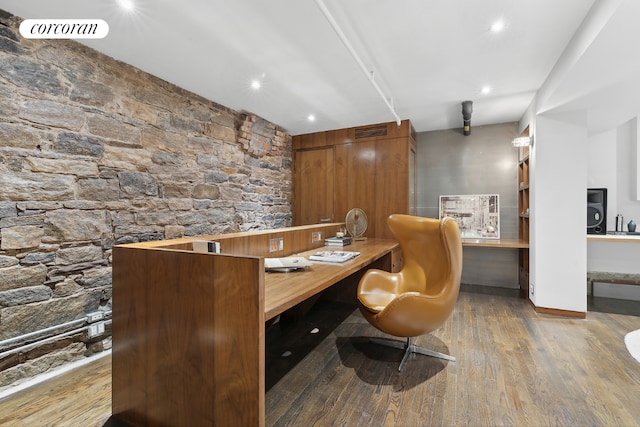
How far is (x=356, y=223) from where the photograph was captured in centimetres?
375

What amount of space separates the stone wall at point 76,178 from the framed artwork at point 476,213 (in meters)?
3.62

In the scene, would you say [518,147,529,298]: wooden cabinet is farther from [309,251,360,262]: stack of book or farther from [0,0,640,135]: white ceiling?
[309,251,360,262]: stack of book

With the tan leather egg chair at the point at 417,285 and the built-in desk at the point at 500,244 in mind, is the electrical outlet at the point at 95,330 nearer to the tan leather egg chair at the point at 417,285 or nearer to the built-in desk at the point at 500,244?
the tan leather egg chair at the point at 417,285

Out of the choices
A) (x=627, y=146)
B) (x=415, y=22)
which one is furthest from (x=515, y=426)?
(x=627, y=146)

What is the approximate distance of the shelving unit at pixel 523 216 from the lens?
12.3ft

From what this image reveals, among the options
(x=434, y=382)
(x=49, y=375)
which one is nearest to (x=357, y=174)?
(x=434, y=382)

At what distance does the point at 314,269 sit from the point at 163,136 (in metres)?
2.08

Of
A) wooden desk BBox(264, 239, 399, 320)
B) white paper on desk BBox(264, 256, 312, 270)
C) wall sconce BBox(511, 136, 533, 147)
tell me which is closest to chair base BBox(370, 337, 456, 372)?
wooden desk BBox(264, 239, 399, 320)

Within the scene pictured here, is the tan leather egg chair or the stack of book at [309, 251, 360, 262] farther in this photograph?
the stack of book at [309, 251, 360, 262]

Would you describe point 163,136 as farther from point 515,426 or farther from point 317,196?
point 515,426

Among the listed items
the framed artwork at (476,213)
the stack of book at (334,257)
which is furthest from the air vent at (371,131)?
the stack of book at (334,257)

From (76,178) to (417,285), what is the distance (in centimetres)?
283

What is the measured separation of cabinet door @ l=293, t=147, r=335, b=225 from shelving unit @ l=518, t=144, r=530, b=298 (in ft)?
8.62

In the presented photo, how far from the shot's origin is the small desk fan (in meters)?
3.72
